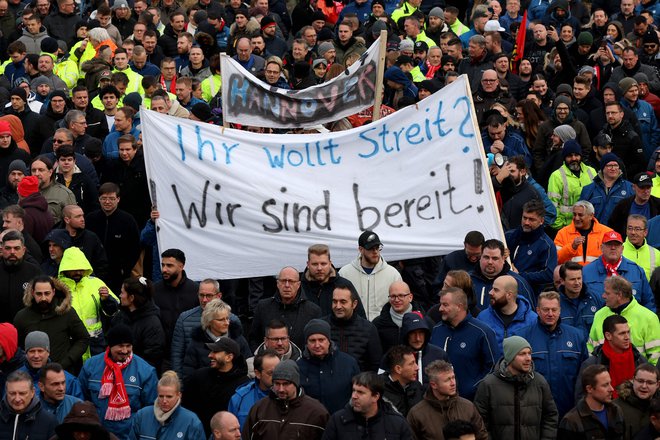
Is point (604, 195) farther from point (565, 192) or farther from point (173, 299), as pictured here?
point (173, 299)

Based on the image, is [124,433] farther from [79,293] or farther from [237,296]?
[237,296]

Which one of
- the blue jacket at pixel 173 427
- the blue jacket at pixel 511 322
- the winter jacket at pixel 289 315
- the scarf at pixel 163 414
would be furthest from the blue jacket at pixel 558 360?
the scarf at pixel 163 414

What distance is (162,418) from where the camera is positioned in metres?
13.4

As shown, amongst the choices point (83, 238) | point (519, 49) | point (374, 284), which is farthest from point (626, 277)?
point (519, 49)

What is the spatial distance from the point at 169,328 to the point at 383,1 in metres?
12.3

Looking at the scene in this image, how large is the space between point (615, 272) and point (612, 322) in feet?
6.21

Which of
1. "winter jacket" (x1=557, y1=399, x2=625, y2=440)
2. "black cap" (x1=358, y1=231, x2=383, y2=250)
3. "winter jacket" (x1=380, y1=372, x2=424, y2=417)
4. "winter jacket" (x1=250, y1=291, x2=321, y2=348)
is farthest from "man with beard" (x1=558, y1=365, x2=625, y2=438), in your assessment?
"black cap" (x1=358, y1=231, x2=383, y2=250)

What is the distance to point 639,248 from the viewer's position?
17.0 metres

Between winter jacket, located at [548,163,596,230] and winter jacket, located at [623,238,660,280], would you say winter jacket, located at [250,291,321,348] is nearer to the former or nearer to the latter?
winter jacket, located at [623,238,660,280]

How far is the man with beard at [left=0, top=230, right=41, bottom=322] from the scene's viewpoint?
52.0ft

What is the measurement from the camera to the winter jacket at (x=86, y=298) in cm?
1555

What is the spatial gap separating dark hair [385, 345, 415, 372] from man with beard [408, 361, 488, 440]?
286 mm

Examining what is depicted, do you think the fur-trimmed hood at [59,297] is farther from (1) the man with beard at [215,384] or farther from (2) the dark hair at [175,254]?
(1) the man with beard at [215,384]

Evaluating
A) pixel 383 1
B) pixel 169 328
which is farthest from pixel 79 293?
pixel 383 1
